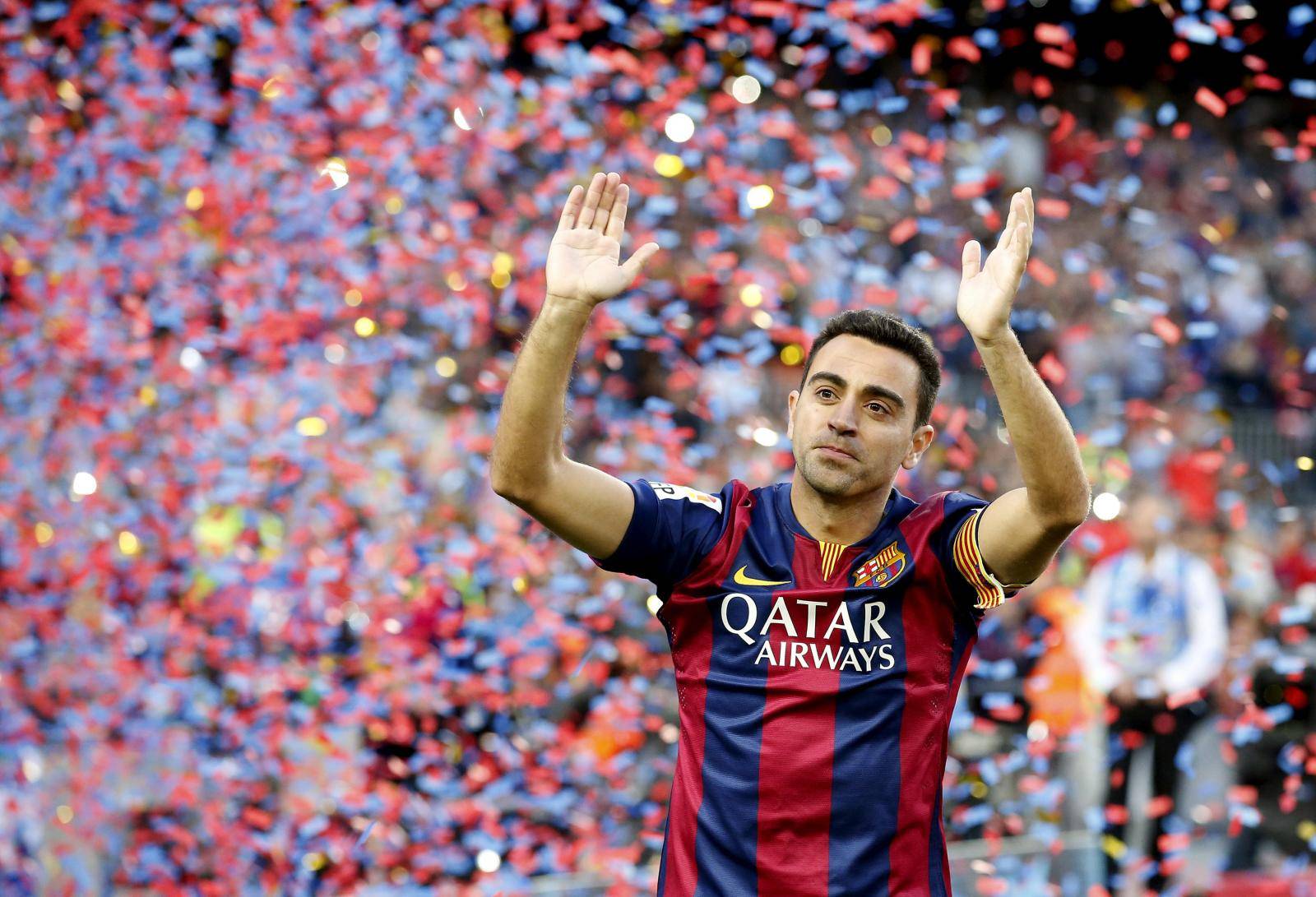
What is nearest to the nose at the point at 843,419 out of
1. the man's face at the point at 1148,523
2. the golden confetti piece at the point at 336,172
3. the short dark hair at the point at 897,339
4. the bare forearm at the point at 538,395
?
the short dark hair at the point at 897,339

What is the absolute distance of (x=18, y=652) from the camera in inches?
187

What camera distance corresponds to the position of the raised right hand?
7.43 feet

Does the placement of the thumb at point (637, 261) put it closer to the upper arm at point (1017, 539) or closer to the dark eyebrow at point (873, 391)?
the dark eyebrow at point (873, 391)

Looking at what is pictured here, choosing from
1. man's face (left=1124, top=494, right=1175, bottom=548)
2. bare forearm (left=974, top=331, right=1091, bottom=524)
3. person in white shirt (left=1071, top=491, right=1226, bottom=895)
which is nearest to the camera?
bare forearm (left=974, top=331, right=1091, bottom=524)

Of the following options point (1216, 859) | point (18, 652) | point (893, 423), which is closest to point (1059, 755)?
point (1216, 859)

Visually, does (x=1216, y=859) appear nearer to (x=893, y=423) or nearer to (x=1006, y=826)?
(x=1006, y=826)

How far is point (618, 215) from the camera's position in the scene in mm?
2436

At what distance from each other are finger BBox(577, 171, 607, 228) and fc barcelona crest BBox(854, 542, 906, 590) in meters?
0.84

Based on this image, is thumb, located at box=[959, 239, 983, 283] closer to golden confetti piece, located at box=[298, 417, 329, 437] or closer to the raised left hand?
the raised left hand

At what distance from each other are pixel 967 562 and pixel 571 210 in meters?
Answer: 0.99

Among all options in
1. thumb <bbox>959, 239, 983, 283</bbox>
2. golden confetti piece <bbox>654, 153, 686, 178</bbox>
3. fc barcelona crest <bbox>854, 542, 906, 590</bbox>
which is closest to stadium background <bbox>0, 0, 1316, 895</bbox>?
golden confetti piece <bbox>654, 153, 686, 178</bbox>

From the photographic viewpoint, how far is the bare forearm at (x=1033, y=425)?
2184 mm

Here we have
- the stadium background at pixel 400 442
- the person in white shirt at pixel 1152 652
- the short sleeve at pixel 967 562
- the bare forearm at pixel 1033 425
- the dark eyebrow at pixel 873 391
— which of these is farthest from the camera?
the person in white shirt at pixel 1152 652

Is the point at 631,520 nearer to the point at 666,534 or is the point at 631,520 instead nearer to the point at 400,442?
the point at 666,534
